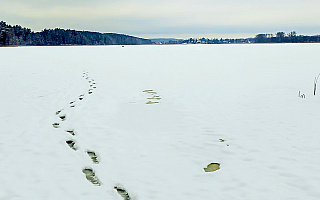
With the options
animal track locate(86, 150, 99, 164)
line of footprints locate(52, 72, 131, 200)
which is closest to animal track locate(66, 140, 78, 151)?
line of footprints locate(52, 72, 131, 200)

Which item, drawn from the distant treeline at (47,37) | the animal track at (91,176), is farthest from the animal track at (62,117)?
the distant treeline at (47,37)

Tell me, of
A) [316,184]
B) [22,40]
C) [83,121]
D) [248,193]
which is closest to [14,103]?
[83,121]

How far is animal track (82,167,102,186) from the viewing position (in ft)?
14.5

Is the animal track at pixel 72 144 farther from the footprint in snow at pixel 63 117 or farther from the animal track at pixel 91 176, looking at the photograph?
the footprint in snow at pixel 63 117

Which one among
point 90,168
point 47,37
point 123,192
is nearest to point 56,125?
point 90,168

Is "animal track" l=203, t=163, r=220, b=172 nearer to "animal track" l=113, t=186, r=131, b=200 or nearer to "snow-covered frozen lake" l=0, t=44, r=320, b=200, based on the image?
"snow-covered frozen lake" l=0, t=44, r=320, b=200

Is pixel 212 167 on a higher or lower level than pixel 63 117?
lower

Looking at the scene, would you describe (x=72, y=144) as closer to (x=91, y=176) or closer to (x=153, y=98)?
(x=91, y=176)

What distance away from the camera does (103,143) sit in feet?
20.0

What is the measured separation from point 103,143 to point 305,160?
3.66 m

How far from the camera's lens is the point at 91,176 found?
464 centimetres

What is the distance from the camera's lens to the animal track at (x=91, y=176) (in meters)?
4.42

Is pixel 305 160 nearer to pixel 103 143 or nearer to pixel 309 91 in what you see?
pixel 103 143

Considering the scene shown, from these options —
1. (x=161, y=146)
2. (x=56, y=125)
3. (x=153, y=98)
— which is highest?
(x=153, y=98)
